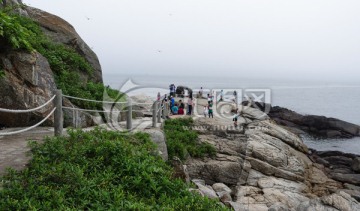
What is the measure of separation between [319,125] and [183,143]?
28085 mm

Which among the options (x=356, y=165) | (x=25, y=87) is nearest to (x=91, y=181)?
(x=25, y=87)

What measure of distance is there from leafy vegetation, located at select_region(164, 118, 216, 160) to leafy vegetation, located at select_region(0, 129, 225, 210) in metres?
6.85

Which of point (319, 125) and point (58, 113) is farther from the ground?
point (58, 113)

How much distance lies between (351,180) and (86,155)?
17481mm

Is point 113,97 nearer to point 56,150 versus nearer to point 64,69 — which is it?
point 64,69

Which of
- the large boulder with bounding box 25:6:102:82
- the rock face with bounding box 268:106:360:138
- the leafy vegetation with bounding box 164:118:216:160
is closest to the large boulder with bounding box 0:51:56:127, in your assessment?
the large boulder with bounding box 25:6:102:82

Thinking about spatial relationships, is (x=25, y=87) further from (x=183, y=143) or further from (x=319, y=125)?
(x=319, y=125)

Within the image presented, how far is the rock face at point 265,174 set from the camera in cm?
1265

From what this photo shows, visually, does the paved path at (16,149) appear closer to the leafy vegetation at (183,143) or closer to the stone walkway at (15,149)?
the stone walkway at (15,149)

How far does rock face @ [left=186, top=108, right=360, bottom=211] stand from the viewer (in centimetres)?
1265

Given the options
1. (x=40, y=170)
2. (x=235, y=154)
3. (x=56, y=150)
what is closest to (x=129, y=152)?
(x=56, y=150)

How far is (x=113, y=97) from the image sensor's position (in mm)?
14406

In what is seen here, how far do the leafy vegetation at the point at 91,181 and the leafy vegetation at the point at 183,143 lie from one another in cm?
685

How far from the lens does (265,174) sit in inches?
611
